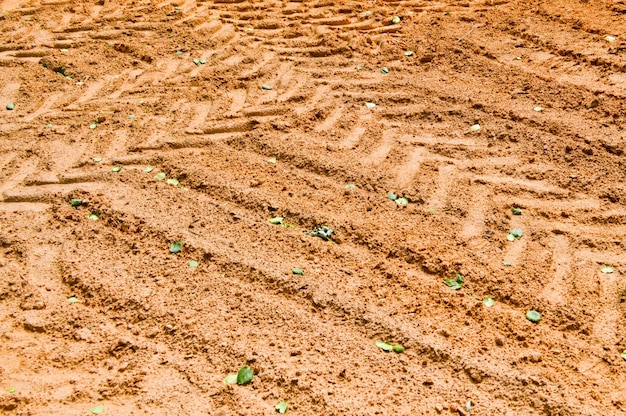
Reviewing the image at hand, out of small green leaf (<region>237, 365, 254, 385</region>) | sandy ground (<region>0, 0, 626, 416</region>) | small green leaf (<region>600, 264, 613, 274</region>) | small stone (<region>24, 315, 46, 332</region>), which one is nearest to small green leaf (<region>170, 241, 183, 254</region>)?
sandy ground (<region>0, 0, 626, 416</region>)

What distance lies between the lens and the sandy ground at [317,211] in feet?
9.12

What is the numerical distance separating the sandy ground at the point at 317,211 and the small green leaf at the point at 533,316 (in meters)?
0.04

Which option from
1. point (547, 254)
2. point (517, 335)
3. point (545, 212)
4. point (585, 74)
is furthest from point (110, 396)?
point (585, 74)

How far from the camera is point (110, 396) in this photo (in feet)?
8.86

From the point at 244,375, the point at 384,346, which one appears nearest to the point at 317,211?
the point at 384,346

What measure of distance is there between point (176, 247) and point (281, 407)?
1.19 m

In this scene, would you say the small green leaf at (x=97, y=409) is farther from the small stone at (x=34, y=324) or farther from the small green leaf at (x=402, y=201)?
the small green leaf at (x=402, y=201)

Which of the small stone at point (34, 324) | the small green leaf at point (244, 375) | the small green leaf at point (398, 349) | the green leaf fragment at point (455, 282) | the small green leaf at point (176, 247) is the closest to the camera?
the small green leaf at point (244, 375)

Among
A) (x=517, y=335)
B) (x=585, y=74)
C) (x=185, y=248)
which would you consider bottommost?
(x=517, y=335)

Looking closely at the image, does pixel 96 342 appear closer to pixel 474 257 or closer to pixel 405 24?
pixel 474 257

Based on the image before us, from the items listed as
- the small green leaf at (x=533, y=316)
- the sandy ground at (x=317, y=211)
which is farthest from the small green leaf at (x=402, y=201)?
the small green leaf at (x=533, y=316)

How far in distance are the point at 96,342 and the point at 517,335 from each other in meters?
2.02

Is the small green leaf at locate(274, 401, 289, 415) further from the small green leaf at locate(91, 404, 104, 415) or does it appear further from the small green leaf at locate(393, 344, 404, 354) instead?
the small green leaf at locate(91, 404, 104, 415)

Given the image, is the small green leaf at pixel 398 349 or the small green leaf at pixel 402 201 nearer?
the small green leaf at pixel 398 349
